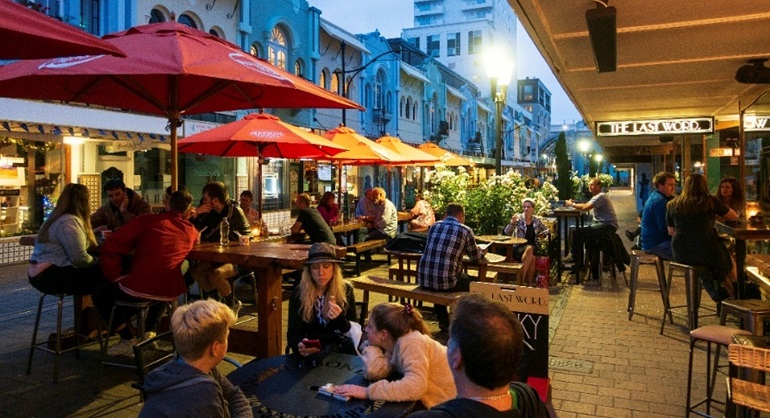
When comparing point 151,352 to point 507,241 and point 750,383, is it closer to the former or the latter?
point 750,383

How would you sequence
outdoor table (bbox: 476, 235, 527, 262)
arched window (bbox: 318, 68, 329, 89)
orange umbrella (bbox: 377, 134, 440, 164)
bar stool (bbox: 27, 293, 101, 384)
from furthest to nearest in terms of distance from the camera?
arched window (bbox: 318, 68, 329, 89) < orange umbrella (bbox: 377, 134, 440, 164) < outdoor table (bbox: 476, 235, 527, 262) < bar stool (bbox: 27, 293, 101, 384)

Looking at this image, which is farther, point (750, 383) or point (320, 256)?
point (320, 256)

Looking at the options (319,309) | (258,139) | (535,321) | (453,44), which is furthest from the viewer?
(453,44)

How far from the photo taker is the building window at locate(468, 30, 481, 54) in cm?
6900

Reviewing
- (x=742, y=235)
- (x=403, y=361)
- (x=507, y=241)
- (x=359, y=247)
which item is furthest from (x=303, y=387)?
(x=359, y=247)

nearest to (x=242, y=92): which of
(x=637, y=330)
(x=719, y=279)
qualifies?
(x=637, y=330)

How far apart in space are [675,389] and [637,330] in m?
2.06

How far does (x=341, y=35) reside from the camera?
2620cm

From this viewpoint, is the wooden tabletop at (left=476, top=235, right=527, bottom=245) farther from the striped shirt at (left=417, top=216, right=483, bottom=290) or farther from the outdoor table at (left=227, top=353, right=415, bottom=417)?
the outdoor table at (left=227, top=353, right=415, bottom=417)

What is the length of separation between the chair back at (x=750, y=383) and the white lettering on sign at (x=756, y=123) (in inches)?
337

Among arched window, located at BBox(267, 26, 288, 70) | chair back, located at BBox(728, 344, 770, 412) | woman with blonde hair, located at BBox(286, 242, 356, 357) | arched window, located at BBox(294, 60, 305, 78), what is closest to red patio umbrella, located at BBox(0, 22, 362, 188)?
woman with blonde hair, located at BBox(286, 242, 356, 357)

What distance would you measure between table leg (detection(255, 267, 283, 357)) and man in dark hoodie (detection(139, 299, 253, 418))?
230cm

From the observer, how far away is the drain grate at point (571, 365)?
5.70 meters

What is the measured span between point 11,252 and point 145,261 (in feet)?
31.5
